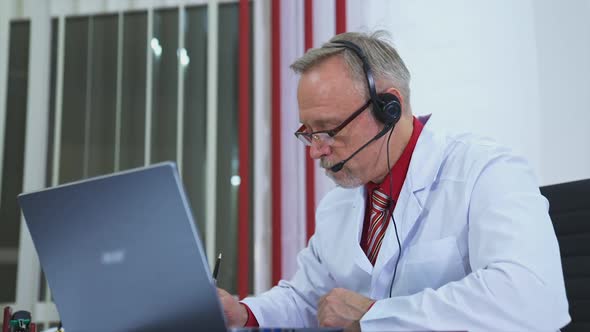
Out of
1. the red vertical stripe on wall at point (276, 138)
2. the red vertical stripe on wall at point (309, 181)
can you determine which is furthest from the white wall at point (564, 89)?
the red vertical stripe on wall at point (276, 138)

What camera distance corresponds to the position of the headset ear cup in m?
1.29

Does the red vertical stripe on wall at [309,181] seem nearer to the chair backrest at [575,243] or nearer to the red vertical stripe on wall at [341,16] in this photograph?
the red vertical stripe on wall at [341,16]

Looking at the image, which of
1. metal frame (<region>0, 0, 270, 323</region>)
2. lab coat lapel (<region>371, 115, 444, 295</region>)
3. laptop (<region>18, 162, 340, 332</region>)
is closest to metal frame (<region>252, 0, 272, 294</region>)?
metal frame (<region>0, 0, 270, 323</region>)

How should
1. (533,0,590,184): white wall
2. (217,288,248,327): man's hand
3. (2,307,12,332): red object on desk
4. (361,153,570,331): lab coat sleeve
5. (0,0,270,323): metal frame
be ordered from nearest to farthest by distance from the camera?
(361,153,570,331): lab coat sleeve
(2,307,12,332): red object on desk
(217,288,248,327): man's hand
(533,0,590,184): white wall
(0,0,270,323): metal frame

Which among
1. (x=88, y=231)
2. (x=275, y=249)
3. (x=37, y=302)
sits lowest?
(x=37, y=302)

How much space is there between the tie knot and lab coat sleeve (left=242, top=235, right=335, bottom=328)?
234mm

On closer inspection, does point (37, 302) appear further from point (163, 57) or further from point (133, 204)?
point (133, 204)

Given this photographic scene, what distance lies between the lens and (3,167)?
2742mm

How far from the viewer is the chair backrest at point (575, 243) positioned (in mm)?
1263

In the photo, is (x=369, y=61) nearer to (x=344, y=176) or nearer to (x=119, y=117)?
(x=344, y=176)

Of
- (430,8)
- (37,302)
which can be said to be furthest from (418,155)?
(37,302)

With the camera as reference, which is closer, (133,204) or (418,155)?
(133,204)

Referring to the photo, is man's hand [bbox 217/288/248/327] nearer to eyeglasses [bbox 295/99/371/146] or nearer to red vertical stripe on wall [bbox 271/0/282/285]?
eyeglasses [bbox 295/99/371/146]

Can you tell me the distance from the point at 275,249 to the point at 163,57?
1.06m
